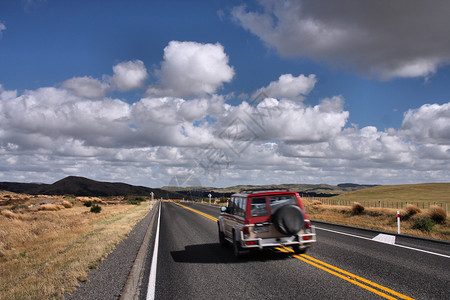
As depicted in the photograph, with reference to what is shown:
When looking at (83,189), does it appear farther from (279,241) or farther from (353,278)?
→ (353,278)

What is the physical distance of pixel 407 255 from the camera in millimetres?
9531

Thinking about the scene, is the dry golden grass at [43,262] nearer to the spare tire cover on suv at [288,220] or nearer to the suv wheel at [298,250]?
the spare tire cover on suv at [288,220]

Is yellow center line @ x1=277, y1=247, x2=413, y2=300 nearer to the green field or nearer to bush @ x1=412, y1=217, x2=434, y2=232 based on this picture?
bush @ x1=412, y1=217, x2=434, y2=232

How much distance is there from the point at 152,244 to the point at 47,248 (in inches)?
233

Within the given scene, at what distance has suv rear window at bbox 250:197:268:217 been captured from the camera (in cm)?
902

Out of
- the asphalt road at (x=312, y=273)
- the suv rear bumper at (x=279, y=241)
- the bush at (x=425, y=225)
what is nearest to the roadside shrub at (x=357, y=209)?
the bush at (x=425, y=225)

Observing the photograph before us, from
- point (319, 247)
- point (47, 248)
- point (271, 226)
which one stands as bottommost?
point (47, 248)

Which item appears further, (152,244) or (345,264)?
(152,244)

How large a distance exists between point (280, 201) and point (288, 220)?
717 millimetres

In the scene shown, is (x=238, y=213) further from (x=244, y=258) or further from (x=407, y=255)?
(x=407, y=255)

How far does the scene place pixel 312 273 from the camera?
299 inches

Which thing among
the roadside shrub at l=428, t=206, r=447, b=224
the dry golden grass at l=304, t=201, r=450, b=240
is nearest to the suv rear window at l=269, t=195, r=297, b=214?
the dry golden grass at l=304, t=201, r=450, b=240

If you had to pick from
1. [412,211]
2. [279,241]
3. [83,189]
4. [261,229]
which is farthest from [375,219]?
[83,189]

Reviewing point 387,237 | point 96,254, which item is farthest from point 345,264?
point 96,254
